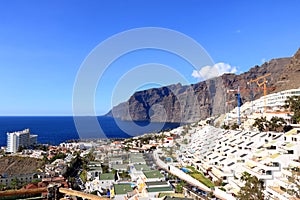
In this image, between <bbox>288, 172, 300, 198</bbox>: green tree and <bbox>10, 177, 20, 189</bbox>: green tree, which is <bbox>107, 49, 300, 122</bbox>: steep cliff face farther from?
<bbox>288, 172, 300, 198</bbox>: green tree

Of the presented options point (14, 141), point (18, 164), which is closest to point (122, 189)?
point (18, 164)

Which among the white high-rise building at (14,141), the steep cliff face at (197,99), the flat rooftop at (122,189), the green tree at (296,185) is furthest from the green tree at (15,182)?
the steep cliff face at (197,99)

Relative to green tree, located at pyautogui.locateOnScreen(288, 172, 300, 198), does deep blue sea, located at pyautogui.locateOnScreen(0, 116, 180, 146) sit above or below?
below

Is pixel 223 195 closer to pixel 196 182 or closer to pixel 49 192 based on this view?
pixel 196 182

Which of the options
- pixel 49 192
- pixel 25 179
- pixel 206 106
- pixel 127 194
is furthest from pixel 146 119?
pixel 49 192

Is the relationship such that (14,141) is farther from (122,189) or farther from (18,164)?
(122,189)

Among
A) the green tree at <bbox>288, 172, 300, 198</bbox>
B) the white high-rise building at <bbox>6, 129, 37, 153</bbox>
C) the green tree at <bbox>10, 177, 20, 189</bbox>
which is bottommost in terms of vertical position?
the green tree at <bbox>10, 177, 20, 189</bbox>

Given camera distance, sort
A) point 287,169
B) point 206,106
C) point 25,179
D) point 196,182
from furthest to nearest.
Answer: point 206,106
point 25,179
point 196,182
point 287,169

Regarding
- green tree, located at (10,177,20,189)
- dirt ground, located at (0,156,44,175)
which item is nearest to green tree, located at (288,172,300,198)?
green tree, located at (10,177,20,189)
